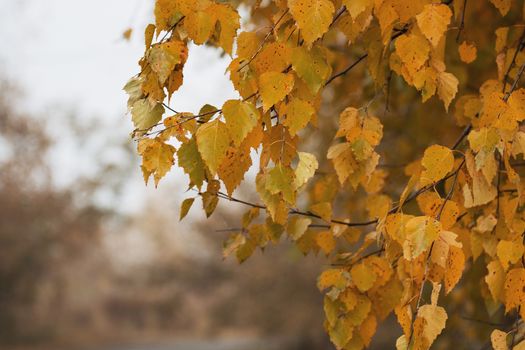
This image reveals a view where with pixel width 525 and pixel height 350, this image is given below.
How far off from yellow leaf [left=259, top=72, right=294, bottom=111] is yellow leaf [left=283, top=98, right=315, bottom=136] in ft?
0.24

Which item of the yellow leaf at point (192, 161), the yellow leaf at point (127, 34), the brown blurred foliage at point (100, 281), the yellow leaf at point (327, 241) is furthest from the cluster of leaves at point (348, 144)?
the brown blurred foliage at point (100, 281)

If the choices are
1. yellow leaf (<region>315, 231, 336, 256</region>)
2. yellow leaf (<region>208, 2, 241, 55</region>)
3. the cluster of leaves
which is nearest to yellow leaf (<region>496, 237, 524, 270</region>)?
the cluster of leaves

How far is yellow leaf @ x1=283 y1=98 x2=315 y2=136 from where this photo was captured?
5.29ft

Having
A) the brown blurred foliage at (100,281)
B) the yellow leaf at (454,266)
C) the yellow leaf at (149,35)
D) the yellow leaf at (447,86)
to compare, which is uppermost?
the brown blurred foliage at (100,281)

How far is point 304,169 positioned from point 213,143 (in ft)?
0.78

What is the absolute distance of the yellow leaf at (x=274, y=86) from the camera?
5.11 feet

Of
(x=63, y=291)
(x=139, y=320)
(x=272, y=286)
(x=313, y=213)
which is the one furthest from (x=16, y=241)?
(x=313, y=213)

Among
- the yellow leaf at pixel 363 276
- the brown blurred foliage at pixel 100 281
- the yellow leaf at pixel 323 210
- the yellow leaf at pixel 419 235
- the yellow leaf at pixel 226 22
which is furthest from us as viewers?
the brown blurred foliage at pixel 100 281

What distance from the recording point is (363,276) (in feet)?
6.47

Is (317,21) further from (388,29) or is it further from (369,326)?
(369,326)

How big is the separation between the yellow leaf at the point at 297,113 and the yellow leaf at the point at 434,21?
333mm

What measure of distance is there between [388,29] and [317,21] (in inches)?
12.5

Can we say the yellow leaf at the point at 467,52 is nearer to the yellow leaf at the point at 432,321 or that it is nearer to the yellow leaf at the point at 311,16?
the yellow leaf at the point at 311,16

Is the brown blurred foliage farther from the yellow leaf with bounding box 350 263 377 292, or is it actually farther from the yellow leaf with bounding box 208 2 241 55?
the yellow leaf with bounding box 208 2 241 55
